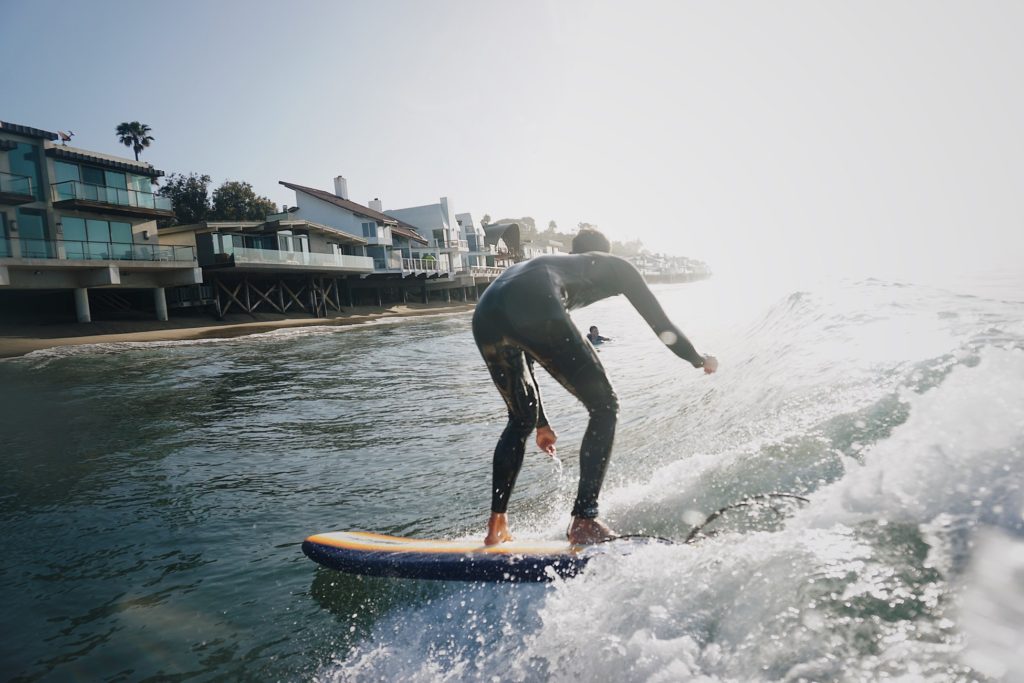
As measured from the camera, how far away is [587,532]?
112 inches

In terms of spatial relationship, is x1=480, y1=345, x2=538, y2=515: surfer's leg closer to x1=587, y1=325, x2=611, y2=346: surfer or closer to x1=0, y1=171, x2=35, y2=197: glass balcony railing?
x1=587, y1=325, x2=611, y2=346: surfer

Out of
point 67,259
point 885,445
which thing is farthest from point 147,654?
point 67,259

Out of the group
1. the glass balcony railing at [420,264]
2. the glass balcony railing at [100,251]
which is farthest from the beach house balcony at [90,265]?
the glass balcony railing at [420,264]

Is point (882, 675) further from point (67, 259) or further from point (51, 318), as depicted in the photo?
point (51, 318)

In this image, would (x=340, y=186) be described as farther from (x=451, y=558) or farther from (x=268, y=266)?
(x=451, y=558)

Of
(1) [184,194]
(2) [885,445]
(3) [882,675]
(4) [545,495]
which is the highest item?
(1) [184,194]

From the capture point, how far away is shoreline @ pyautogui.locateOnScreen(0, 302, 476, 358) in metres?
21.5

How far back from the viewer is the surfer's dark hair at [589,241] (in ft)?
11.0

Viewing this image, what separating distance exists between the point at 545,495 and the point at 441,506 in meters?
0.79

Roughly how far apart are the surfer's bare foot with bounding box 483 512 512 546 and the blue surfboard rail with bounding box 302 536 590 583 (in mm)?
224

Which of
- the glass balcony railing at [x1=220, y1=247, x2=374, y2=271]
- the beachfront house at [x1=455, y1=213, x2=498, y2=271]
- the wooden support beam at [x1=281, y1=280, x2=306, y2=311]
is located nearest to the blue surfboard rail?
the glass balcony railing at [x1=220, y1=247, x2=374, y2=271]

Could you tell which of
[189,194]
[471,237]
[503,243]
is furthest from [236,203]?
[503,243]

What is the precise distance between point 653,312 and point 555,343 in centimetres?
59

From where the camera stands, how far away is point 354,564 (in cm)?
296
